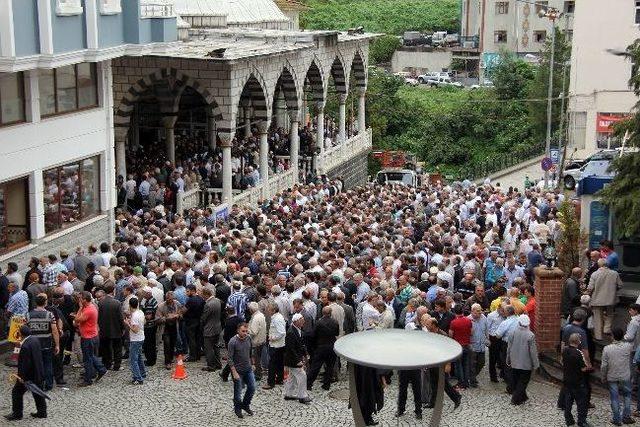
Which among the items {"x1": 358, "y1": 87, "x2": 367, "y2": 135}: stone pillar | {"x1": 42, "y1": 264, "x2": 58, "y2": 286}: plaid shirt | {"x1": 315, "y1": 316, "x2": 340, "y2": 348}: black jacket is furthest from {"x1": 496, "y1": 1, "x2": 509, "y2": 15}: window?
{"x1": 315, "y1": 316, "x2": 340, "y2": 348}: black jacket

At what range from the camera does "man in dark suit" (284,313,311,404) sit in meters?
14.6

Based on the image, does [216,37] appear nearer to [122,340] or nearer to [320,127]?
[320,127]

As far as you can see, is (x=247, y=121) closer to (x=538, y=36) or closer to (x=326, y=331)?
(x=326, y=331)

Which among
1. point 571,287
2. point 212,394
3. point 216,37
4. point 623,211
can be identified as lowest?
point 212,394

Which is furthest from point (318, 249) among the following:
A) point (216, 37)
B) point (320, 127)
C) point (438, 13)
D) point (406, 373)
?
point (438, 13)

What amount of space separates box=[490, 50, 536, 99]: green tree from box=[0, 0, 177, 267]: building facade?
45742 mm

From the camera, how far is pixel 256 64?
101 ft

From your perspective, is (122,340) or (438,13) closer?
(122,340)

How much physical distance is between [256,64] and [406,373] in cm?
1821

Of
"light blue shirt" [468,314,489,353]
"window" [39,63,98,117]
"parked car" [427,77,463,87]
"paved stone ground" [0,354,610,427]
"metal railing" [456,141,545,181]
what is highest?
"window" [39,63,98,117]

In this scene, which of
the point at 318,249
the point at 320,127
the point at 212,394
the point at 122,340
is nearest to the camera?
the point at 212,394

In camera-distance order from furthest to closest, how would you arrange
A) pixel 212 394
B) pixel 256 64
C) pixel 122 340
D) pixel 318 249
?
pixel 256 64 < pixel 318 249 < pixel 122 340 < pixel 212 394

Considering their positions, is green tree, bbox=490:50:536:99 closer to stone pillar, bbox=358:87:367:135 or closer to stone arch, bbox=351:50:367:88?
stone pillar, bbox=358:87:367:135

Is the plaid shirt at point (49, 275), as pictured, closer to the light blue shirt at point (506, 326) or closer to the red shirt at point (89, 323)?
the red shirt at point (89, 323)
